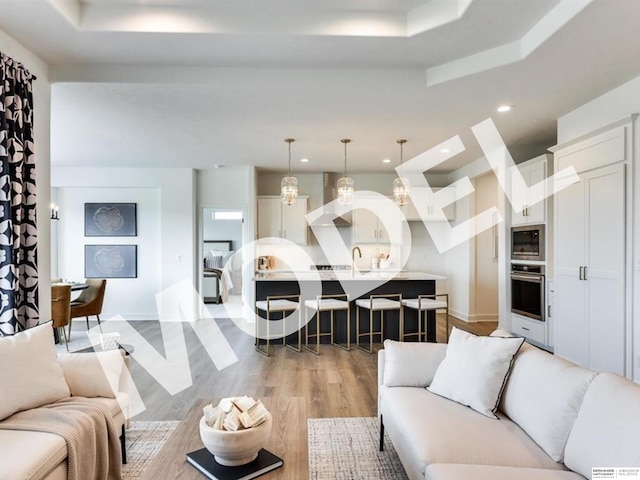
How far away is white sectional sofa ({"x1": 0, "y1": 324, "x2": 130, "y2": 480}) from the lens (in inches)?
67.7

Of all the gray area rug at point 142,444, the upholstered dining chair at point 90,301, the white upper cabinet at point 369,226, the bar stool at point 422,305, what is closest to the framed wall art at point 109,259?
the upholstered dining chair at point 90,301

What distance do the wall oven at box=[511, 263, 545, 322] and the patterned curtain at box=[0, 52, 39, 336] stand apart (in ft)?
16.7

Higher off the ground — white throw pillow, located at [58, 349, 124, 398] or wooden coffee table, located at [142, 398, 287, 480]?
white throw pillow, located at [58, 349, 124, 398]

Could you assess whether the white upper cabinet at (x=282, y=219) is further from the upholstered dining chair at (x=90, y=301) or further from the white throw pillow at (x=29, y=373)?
the white throw pillow at (x=29, y=373)

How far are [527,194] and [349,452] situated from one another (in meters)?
4.09

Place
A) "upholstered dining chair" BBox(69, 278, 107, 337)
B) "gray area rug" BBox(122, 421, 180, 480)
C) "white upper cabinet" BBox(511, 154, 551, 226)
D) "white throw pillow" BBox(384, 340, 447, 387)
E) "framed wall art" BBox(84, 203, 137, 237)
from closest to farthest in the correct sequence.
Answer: "gray area rug" BBox(122, 421, 180, 480)
"white throw pillow" BBox(384, 340, 447, 387)
"white upper cabinet" BBox(511, 154, 551, 226)
"upholstered dining chair" BBox(69, 278, 107, 337)
"framed wall art" BBox(84, 203, 137, 237)

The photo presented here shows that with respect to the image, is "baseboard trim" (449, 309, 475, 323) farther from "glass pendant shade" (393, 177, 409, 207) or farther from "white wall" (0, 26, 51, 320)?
"white wall" (0, 26, 51, 320)

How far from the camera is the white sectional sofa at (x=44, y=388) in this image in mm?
1721

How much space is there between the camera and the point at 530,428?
185 centimetres

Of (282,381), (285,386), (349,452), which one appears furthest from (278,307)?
(349,452)

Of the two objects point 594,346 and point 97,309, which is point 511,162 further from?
point 97,309

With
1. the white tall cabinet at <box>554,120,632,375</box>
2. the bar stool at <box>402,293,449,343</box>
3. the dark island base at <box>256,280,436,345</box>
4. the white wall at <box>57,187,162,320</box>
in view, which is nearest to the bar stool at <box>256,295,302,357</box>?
the dark island base at <box>256,280,436,345</box>

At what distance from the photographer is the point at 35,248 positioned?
9.40 ft

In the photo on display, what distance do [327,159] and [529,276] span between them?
Result: 10.7 ft
